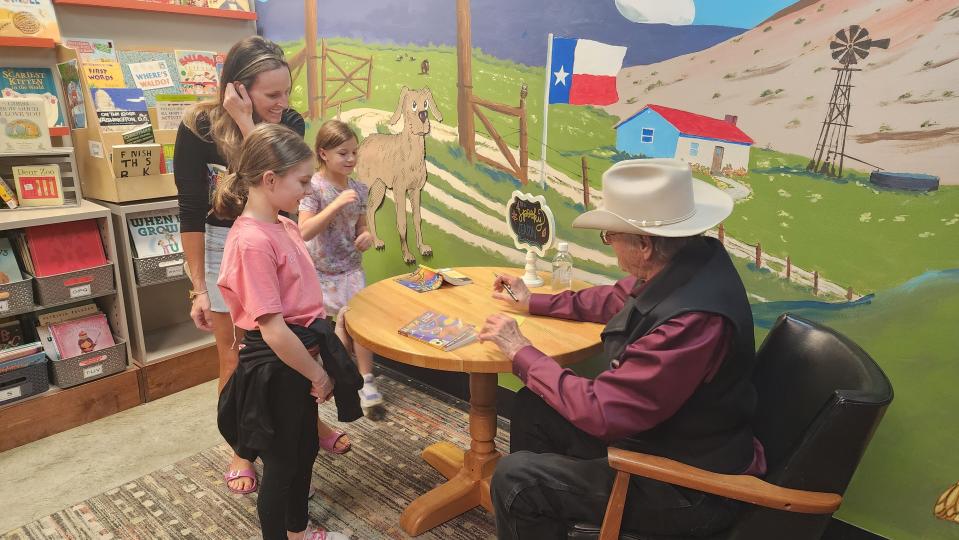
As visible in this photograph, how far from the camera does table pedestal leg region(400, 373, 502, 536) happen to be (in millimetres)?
2219

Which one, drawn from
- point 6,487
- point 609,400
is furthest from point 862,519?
point 6,487

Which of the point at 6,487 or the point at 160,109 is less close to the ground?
the point at 160,109

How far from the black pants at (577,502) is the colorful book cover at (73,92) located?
9.09ft

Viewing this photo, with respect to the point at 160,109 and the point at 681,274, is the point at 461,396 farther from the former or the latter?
the point at 160,109

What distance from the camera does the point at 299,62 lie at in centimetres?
362

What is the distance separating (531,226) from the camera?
2535mm

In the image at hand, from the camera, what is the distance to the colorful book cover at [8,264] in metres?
2.73

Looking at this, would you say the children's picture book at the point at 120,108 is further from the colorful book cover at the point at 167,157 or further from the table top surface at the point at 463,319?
the table top surface at the point at 463,319

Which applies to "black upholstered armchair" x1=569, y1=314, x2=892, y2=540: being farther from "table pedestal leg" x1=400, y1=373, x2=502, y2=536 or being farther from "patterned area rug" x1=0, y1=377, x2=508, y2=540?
"patterned area rug" x1=0, y1=377, x2=508, y2=540

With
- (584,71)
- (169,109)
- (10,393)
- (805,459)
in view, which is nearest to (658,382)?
(805,459)

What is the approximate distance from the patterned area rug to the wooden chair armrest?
1.06 meters

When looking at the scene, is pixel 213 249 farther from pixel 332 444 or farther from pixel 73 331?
pixel 73 331

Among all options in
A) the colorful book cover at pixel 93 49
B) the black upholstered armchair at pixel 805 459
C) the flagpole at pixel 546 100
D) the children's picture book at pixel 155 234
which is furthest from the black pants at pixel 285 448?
the colorful book cover at pixel 93 49

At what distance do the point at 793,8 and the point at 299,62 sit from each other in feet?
8.93
